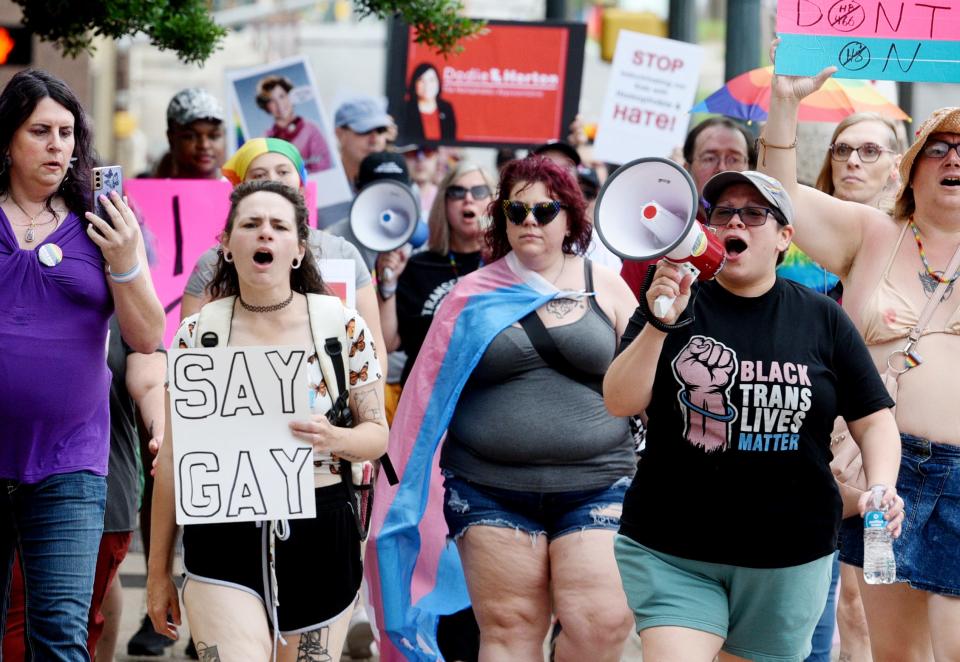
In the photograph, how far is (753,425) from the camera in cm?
434

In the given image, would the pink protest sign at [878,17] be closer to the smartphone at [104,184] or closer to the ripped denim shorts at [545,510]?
the ripped denim shorts at [545,510]

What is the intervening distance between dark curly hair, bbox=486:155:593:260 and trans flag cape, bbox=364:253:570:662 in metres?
0.13

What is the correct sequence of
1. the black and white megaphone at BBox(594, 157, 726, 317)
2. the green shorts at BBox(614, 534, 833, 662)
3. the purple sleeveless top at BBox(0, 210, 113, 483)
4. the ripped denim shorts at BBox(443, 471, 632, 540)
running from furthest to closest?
1. the ripped denim shorts at BBox(443, 471, 632, 540)
2. the purple sleeveless top at BBox(0, 210, 113, 483)
3. the green shorts at BBox(614, 534, 833, 662)
4. the black and white megaphone at BBox(594, 157, 726, 317)

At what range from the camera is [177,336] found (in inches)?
186

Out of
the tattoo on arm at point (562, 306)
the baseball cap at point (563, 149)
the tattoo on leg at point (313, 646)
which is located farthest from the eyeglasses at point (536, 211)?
the tattoo on leg at point (313, 646)

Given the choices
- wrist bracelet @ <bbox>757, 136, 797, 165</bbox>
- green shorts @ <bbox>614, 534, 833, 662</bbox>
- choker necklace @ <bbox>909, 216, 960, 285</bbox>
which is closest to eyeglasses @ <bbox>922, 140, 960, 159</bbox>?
choker necklace @ <bbox>909, 216, 960, 285</bbox>

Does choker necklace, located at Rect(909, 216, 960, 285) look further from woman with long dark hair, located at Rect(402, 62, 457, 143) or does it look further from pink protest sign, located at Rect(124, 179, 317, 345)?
woman with long dark hair, located at Rect(402, 62, 457, 143)

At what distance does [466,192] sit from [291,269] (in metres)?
2.43

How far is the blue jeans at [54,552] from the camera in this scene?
4.63 meters

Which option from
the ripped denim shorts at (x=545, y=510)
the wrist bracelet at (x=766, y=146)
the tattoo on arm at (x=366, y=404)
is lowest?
the ripped denim shorts at (x=545, y=510)

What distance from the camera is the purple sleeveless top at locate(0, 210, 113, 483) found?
462 cm

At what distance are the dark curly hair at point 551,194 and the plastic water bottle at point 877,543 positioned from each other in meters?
1.88

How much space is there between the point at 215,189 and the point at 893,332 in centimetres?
351

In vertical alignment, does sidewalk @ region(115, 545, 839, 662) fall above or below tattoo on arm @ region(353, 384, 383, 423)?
below
